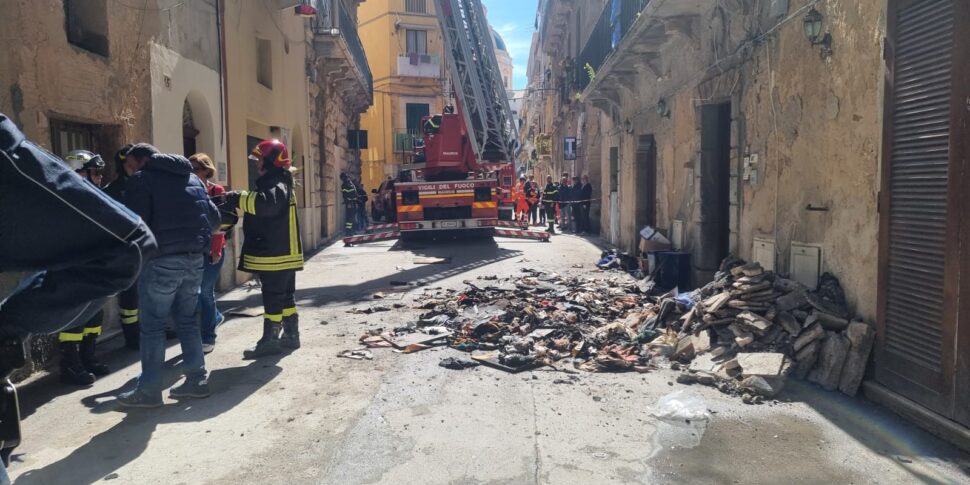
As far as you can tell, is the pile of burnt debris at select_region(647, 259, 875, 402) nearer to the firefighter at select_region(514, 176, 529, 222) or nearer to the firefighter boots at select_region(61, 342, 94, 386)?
the firefighter boots at select_region(61, 342, 94, 386)

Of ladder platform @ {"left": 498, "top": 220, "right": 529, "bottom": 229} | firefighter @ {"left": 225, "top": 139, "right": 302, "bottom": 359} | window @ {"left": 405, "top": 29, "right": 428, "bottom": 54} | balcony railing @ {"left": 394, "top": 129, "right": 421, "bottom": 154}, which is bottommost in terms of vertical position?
ladder platform @ {"left": 498, "top": 220, "right": 529, "bottom": 229}

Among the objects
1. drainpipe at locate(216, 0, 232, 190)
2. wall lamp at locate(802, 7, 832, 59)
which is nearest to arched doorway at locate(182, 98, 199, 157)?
drainpipe at locate(216, 0, 232, 190)

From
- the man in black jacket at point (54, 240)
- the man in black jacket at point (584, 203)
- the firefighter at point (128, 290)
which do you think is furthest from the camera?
the man in black jacket at point (584, 203)

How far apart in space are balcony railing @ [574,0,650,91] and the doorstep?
687 centimetres

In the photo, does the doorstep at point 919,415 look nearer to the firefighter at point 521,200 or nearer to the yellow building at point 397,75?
the firefighter at point 521,200

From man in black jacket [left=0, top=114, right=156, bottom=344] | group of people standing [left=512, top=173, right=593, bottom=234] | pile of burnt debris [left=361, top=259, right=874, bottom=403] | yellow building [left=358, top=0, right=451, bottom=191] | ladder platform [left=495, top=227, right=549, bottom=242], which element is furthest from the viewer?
yellow building [left=358, top=0, right=451, bottom=191]

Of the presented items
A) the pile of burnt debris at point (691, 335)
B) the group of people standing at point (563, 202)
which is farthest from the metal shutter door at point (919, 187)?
the group of people standing at point (563, 202)

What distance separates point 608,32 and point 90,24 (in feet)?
34.8

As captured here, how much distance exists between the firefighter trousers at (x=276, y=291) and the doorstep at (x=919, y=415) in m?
4.62

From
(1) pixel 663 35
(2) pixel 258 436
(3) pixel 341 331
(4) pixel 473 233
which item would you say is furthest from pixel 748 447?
(4) pixel 473 233

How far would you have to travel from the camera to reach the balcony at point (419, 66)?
37.8 metres

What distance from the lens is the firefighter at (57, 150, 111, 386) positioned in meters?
4.91

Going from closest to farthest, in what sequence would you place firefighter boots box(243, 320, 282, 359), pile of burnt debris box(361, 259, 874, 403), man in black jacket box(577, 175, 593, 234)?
pile of burnt debris box(361, 259, 874, 403), firefighter boots box(243, 320, 282, 359), man in black jacket box(577, 175, 593, 234)

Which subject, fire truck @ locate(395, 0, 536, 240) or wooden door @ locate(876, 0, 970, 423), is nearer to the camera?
wooden door @ locate(876, 0, 970, 423)
